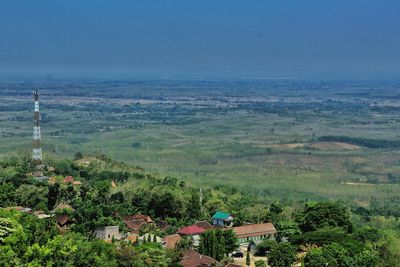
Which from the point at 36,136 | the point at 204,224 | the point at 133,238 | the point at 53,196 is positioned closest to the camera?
the point at 133,238

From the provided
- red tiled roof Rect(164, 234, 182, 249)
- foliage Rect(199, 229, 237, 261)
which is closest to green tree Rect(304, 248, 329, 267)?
foliage Rect(199, 229, 237, 261)

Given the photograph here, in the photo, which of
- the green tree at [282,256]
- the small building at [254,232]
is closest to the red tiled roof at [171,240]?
the small building at [254,232]

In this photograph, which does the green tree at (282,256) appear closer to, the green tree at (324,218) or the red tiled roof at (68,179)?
the green tree at (324,218)

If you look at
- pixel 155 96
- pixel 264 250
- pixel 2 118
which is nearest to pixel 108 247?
pixel 264 250

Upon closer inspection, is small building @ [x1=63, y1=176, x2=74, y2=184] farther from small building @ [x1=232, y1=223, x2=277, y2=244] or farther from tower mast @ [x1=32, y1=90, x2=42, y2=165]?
small building @ [x1=232, y1=223, x2=277, y2=244]

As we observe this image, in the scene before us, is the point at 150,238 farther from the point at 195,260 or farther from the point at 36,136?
the point at 36,136

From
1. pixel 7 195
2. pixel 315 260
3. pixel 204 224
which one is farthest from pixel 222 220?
pixel 7 195

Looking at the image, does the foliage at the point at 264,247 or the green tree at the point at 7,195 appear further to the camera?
the green tree at the point at 7,195
